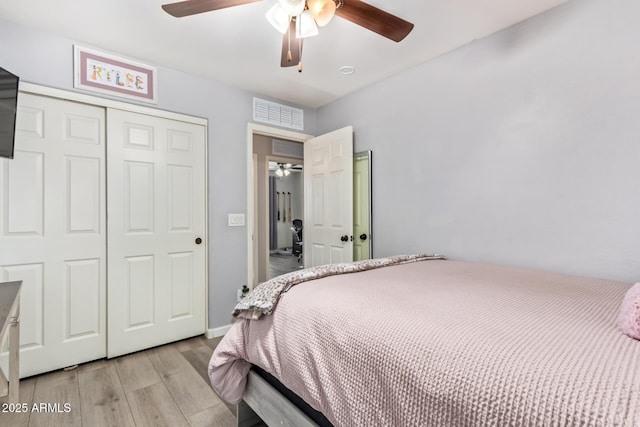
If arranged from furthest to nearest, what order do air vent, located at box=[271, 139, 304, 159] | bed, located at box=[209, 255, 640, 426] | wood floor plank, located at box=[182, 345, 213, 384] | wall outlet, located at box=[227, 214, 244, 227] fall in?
air vent, located at box=[271, 139, 304, 159] < wall outlet, located at box=[227, 214, 244, 227] < wood floor plank, located at box=[182, 345, 213, 384] < bed, located at box=[209, 255, 640, 426]

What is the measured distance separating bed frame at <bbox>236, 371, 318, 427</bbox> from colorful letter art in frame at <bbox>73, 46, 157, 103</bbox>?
2.31m

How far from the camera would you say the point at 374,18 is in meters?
1.55

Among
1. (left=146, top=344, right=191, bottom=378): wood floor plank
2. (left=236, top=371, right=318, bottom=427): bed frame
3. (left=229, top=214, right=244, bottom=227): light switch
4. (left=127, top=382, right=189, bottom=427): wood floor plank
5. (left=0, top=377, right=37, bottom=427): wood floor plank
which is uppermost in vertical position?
(left=229, top=214, right=244, bottom=227): light switch

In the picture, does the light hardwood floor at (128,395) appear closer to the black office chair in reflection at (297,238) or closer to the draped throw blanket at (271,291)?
the draped throw blanket at (271,291)

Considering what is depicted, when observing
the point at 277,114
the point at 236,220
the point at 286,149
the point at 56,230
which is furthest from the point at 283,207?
the point at 56,230

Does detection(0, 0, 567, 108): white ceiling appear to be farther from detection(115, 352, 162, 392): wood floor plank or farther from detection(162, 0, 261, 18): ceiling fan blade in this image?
detection(115, 352, 162, 392): wood floor plank

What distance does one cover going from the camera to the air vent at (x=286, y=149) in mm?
4609

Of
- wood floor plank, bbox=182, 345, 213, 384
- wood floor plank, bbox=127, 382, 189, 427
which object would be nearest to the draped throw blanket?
wood floor plank, bbox=127, 382, 189, 427

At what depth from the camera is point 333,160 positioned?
318 cm

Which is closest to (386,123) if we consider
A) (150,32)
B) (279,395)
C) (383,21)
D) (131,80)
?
(383,21)

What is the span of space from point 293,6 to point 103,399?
2420 mm

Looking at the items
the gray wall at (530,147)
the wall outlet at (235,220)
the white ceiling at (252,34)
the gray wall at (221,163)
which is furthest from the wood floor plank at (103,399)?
the white ceiling at (252,34)

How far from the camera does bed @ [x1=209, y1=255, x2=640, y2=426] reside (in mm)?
617

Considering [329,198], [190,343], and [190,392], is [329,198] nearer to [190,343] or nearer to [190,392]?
[190,343]
